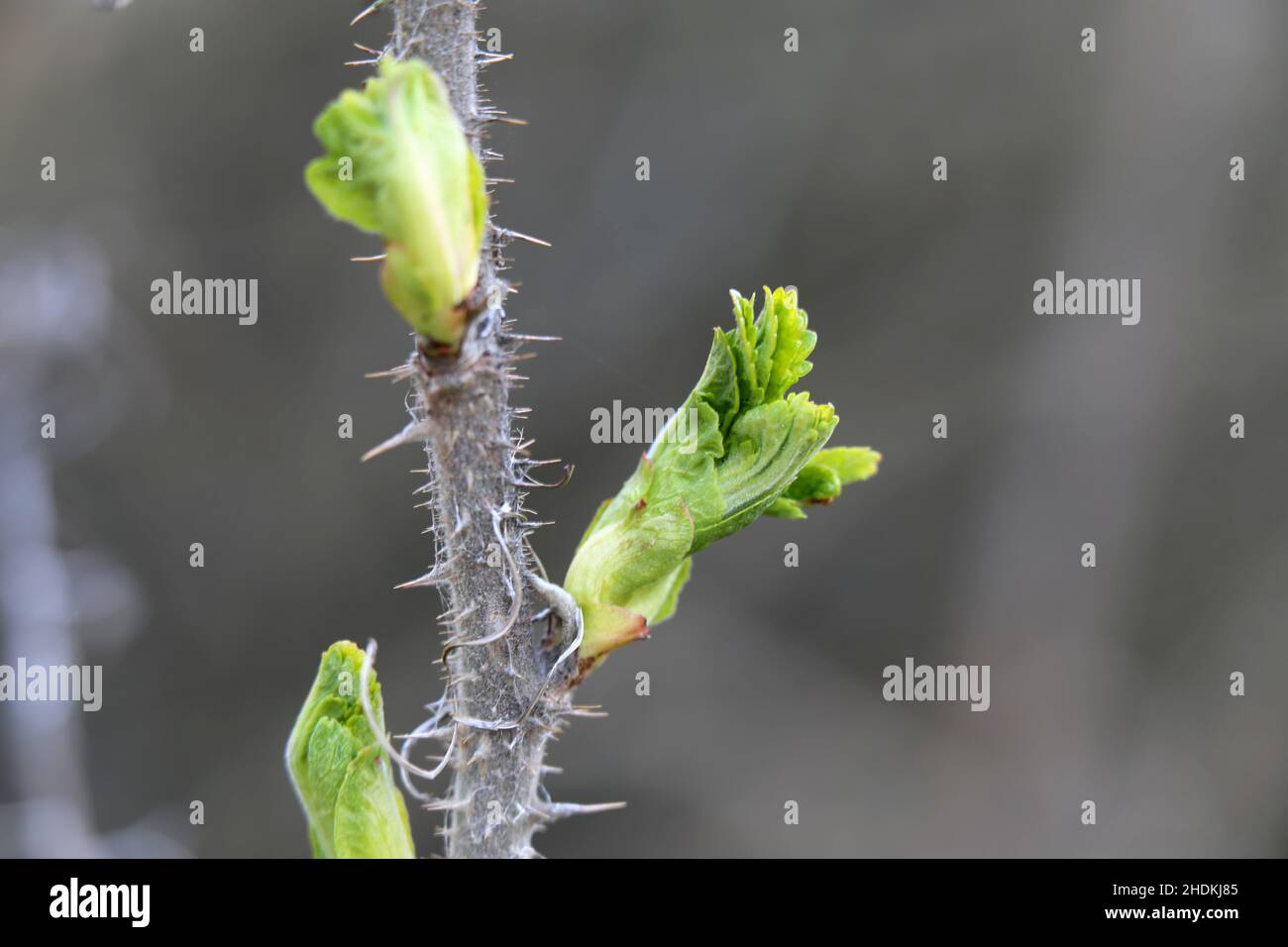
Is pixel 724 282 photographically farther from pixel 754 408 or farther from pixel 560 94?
pixel 754 408

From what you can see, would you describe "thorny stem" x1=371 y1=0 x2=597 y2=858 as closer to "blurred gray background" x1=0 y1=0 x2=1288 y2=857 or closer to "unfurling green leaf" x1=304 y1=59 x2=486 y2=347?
"unfurling green leaf" x1=304 y1=59 x2=486 y2=347

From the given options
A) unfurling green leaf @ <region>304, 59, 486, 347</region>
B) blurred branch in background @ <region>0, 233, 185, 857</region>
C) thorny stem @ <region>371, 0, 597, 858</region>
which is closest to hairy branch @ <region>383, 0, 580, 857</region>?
thorny stem @ <region>371, 0, 597, 858</region>

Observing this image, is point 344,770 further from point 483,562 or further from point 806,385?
point 806,385

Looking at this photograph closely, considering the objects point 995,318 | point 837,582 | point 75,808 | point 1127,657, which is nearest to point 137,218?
point 75,808

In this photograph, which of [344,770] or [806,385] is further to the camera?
[806,385]

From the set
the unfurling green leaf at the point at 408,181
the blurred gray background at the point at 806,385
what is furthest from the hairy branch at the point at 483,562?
the blurred gray background at the point at 806,385

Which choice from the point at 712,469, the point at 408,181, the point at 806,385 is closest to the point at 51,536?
the point at 806,385
